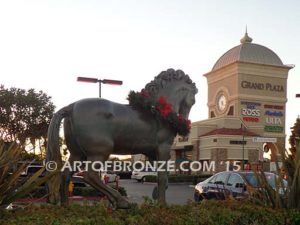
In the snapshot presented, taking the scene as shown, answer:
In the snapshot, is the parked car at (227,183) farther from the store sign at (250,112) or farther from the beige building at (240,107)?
the store sign at (250,112)

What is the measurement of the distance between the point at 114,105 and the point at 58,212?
1.88m

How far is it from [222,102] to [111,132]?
51206 mm

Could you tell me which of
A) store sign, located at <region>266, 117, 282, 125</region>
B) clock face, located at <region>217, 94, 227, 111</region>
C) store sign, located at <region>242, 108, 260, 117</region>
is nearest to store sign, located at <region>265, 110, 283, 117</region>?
store sign, located at <region>266, 117, 282, 125</region>

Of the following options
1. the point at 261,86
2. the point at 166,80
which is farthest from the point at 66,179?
the point at 261,86

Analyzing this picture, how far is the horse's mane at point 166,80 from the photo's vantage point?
700 cm

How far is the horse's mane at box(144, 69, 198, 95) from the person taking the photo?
7.00m

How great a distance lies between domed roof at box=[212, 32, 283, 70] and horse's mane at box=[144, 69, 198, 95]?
4766 cm

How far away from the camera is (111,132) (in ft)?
21.1

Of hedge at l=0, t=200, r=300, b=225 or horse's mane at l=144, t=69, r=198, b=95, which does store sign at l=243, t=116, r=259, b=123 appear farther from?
hedge at l=0, t=200, r=300, b=225

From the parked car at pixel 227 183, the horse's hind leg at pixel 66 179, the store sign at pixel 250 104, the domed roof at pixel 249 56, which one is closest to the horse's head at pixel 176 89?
the horse's hind leg at pixel 66 179

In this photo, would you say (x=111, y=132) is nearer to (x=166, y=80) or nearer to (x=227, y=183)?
(x=166, y=80)

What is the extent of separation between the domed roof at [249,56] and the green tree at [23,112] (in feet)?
85.7

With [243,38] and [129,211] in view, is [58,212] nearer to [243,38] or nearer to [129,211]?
[129,211]

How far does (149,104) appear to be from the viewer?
675cm
